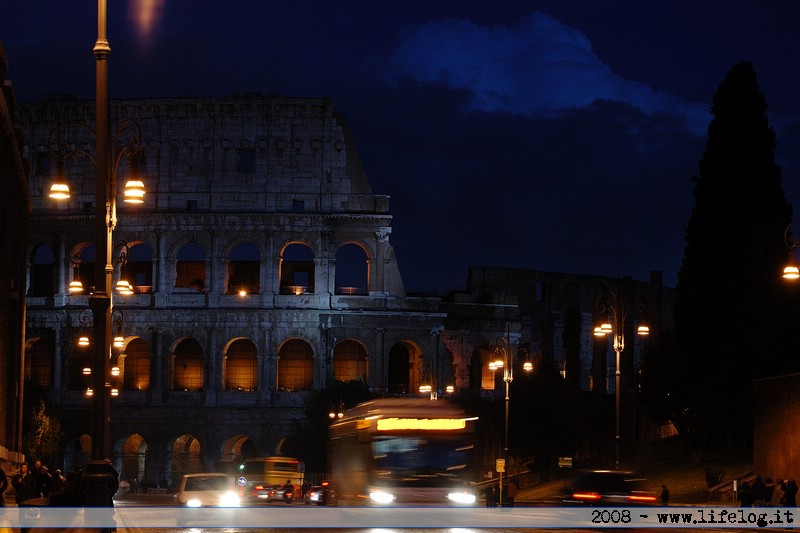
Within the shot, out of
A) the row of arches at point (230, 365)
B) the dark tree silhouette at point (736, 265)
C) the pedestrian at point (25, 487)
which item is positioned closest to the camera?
the pedestrian at point (25, 487)

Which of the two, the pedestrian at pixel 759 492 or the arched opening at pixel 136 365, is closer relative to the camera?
the pedestrian at pixel 759 492

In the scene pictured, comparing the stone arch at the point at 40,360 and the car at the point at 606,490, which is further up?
the stone arch at the point at 40,360

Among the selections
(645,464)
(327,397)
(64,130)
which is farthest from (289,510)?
(64,130)

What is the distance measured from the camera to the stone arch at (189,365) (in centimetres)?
9200

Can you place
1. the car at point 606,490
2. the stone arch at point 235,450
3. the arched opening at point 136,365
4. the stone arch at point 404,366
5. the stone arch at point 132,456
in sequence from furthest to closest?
the stone arch at point 404,366
the arched opening at point 136,365
the stone arch at point 132,456
the stone arch at point 235,450
the car at point 606,490

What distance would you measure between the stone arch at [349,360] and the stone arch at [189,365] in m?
8.81

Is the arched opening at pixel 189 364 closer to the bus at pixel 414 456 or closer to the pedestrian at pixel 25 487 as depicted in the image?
the pedestrian at pixel 25 487

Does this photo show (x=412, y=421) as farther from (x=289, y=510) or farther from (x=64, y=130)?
(x=64, y=130)

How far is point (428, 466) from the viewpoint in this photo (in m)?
30.2

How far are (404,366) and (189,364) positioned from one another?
47.2ft

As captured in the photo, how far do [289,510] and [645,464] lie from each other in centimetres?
3628

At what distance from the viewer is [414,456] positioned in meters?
30.3

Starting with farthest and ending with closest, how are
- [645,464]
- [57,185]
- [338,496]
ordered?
[645,464], [338,496], [57,185]

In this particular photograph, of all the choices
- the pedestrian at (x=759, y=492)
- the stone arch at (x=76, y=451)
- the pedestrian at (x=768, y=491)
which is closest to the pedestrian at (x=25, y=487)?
the pedestrian at (x=759, y=492)
